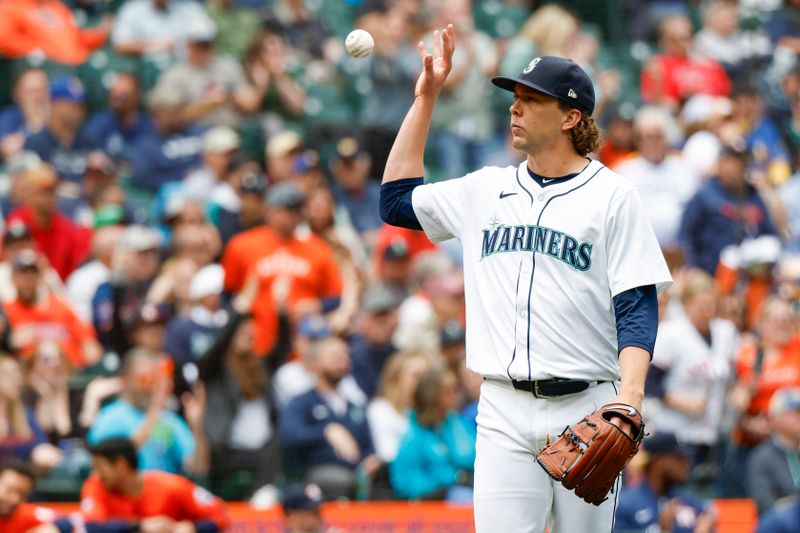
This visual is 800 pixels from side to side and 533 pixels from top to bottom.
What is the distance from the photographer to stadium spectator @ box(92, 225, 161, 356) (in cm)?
807

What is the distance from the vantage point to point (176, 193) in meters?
9.31

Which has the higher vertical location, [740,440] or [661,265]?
[661,265]

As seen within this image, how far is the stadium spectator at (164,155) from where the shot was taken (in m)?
9.73

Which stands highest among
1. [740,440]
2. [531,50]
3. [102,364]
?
[531,50]

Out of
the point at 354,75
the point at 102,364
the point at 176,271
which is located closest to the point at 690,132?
the point at 354,75

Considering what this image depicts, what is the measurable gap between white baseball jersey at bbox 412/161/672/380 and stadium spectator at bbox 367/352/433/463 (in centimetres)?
356

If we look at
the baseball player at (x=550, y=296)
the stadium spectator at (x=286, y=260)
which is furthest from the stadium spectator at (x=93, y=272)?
the baseball player at (x=550, y=296)

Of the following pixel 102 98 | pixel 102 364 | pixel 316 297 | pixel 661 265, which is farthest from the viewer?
pixel 102 98

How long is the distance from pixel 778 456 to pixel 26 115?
18.7 ft

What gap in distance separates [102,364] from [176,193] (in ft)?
5.77

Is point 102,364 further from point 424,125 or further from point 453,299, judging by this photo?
point 424,125

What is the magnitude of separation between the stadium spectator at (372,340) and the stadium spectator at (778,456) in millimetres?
2246

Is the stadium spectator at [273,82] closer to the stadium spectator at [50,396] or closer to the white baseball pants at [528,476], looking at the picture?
the stadium spectator at [50,396]

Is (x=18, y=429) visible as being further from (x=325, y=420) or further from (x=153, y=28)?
(x=153, y=28)
